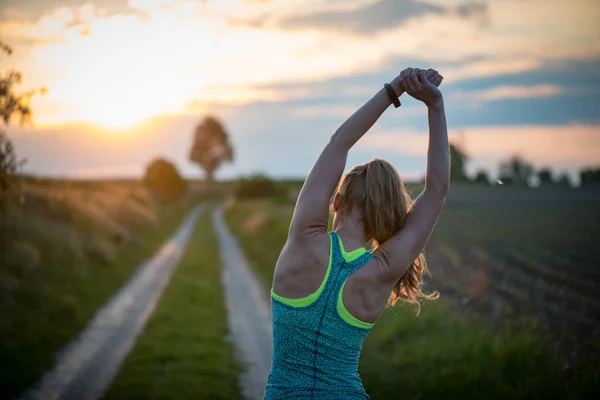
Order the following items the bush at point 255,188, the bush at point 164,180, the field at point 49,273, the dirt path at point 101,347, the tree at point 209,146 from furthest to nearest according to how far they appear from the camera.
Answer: the tree at point 209,146, the bush at point 164,180, the bush at point 255,188, the field at point 49,273, the dirt path at point 101,347

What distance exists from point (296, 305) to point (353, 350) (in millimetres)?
316

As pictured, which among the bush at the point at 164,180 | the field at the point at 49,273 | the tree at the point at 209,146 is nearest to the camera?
the field at the point at 49,273

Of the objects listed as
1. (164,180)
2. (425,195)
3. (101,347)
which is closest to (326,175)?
(425,195)

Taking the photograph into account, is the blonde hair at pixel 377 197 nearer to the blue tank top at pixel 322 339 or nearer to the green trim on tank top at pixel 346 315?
the blue tank top at pixel 322 339

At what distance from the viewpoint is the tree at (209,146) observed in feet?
327

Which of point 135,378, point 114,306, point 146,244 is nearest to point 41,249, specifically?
point 114,306

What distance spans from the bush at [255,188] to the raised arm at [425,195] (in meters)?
55.0

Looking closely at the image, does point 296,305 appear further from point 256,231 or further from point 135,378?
point 256,231

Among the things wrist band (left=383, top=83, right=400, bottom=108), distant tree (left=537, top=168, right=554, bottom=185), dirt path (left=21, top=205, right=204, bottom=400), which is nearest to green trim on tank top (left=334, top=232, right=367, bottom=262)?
wrist band (left=383, top=83, right=400, bottom=108)

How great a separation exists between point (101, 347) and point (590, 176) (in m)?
25.9

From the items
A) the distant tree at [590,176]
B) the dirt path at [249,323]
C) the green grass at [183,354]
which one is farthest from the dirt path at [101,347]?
the distant tree at [590,176]

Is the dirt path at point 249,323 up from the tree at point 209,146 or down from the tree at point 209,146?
down

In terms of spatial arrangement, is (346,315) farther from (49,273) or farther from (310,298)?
(49,273)

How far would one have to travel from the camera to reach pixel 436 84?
238 cm
